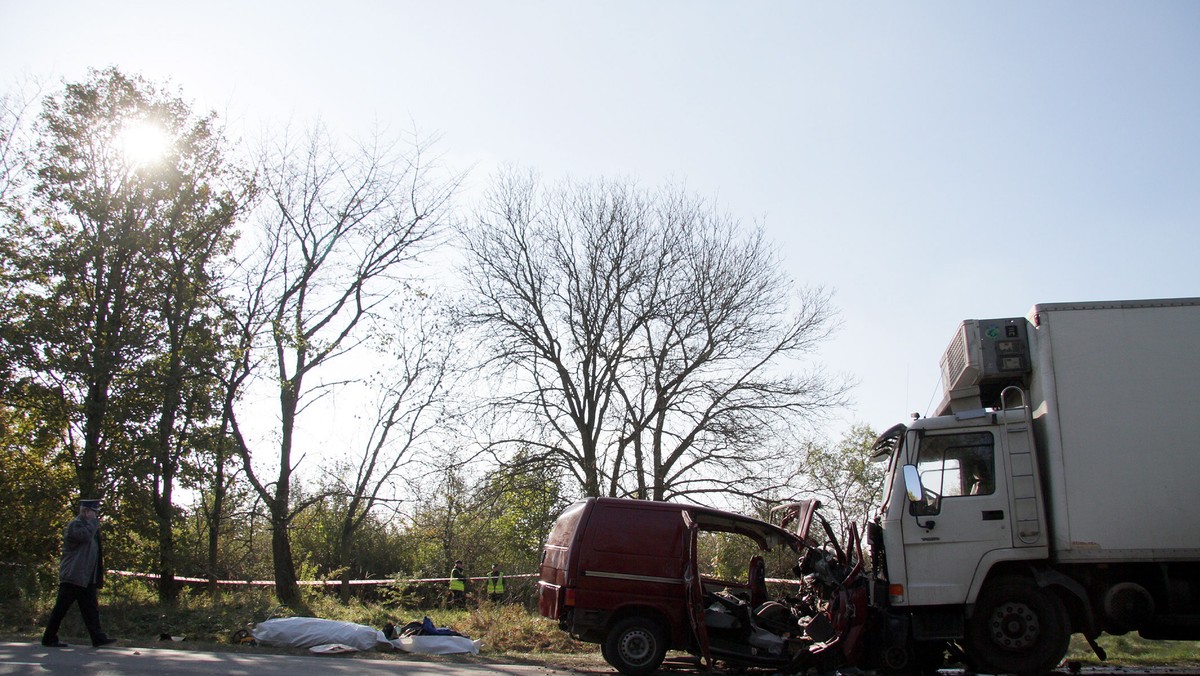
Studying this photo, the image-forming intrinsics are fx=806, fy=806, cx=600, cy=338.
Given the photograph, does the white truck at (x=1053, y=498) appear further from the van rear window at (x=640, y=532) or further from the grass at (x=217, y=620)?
the grass at (x=217, y=620)

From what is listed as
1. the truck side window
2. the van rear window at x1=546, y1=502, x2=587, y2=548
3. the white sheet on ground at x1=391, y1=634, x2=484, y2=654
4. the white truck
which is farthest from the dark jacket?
the truck side window

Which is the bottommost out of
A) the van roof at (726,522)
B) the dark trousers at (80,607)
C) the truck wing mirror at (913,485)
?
the dark trousers at (80,607)

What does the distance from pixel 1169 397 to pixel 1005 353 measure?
1.56 metres

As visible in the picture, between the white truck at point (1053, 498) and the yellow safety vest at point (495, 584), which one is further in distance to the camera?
the yellow safety vest at point (495, 584)

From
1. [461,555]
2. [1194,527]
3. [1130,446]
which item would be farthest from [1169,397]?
[461,555]

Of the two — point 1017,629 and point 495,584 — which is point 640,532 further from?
point 495,584

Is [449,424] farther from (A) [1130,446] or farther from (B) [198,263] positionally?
(A) [1130,446]

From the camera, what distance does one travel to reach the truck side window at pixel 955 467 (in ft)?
28.7

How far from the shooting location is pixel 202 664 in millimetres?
8062

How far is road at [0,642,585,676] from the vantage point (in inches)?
285

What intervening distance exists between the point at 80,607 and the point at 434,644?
14.0 ft

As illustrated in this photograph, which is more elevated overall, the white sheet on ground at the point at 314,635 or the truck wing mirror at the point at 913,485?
the truck wing mirror at the point at 913,485

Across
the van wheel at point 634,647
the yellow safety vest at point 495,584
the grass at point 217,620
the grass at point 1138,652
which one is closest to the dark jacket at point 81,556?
the grass at point 217,620

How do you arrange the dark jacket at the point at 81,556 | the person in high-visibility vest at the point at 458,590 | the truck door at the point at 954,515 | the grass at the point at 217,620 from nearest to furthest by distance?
the truck door at the point at 954,515, the dark jacket at the point at 81,556, the grass at the point at 217,620, the person in high-visibility vest at the point at 458,590
